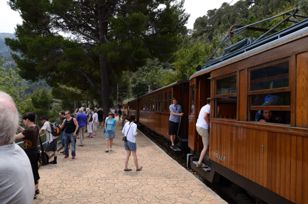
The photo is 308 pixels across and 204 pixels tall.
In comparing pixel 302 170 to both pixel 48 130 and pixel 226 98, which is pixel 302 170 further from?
pixel 48 130

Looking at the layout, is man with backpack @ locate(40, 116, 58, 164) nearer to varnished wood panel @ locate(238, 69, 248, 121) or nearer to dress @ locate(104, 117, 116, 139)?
dress @ locate(104, 117, 116, 139)

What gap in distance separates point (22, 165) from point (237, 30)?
7158 millimetres

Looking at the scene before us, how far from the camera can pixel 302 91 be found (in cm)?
464

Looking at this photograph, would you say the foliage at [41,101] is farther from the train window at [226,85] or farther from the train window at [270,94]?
the train window at [270,94]

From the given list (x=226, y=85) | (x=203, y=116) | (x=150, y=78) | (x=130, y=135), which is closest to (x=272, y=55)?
(x=226, y=85)

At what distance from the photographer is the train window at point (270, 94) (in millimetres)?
5050

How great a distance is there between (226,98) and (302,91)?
9.63 feet

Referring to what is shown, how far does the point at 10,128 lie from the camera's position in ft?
7.66

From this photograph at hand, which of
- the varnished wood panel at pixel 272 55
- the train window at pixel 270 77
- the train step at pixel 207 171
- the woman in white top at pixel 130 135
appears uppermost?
the varnished wood panel at pixel 272 55

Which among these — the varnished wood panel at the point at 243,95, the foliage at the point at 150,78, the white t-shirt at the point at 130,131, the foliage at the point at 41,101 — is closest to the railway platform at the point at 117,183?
the white t-shirt at the point at 130,131

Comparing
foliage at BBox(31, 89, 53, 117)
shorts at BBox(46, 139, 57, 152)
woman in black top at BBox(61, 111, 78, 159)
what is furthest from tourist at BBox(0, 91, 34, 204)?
foliage at BBox(31, 89, 53, 117)

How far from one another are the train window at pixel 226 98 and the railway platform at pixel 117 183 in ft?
5.13

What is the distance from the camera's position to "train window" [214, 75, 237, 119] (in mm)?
7039

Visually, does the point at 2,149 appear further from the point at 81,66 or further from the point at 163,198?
the point at 81,66
